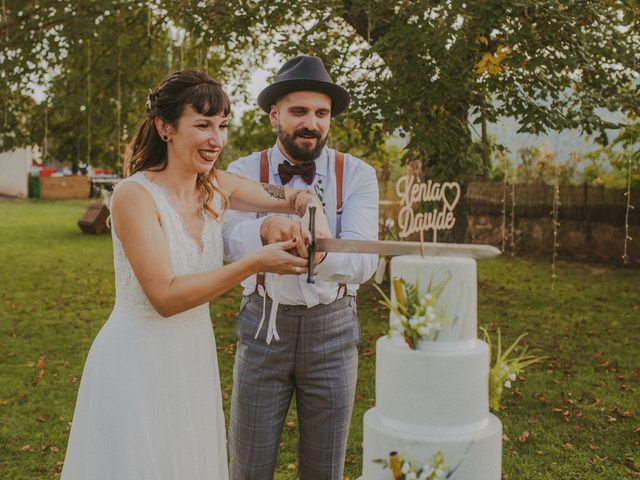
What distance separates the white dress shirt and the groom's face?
10 cm

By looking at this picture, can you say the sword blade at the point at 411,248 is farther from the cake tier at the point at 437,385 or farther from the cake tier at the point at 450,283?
the cake tier at the point at 437,385

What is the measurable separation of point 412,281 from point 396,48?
5425 millimetres

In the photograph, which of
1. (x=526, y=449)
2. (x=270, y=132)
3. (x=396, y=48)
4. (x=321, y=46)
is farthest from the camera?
(x=270, y=132)

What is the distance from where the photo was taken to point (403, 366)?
2.32m

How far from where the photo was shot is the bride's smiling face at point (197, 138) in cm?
266

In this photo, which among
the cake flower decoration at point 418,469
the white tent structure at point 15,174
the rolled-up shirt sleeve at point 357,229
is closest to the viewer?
the cake flower decoration at point 418,469

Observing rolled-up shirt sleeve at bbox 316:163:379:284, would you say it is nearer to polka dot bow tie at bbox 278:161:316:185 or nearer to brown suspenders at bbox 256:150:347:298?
brown suspenders at bbox 256:150:347:298

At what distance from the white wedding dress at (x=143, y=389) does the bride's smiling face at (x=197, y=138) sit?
16 cm

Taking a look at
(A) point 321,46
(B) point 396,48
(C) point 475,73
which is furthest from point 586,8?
(A) point 321,46

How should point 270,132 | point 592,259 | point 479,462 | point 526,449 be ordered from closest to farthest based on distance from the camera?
point 479,462 < point 526,449 < point 270,132 < point 592,259

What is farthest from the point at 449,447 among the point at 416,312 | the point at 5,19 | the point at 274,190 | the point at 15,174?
the point at 15,174

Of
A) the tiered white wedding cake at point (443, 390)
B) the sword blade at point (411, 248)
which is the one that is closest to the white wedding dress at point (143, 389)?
the sword blade at point (411, 248)

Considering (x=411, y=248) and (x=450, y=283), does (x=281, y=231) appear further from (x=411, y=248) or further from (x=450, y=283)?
(x=450, y=283)

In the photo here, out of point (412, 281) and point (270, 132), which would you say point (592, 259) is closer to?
point (270, 132)
